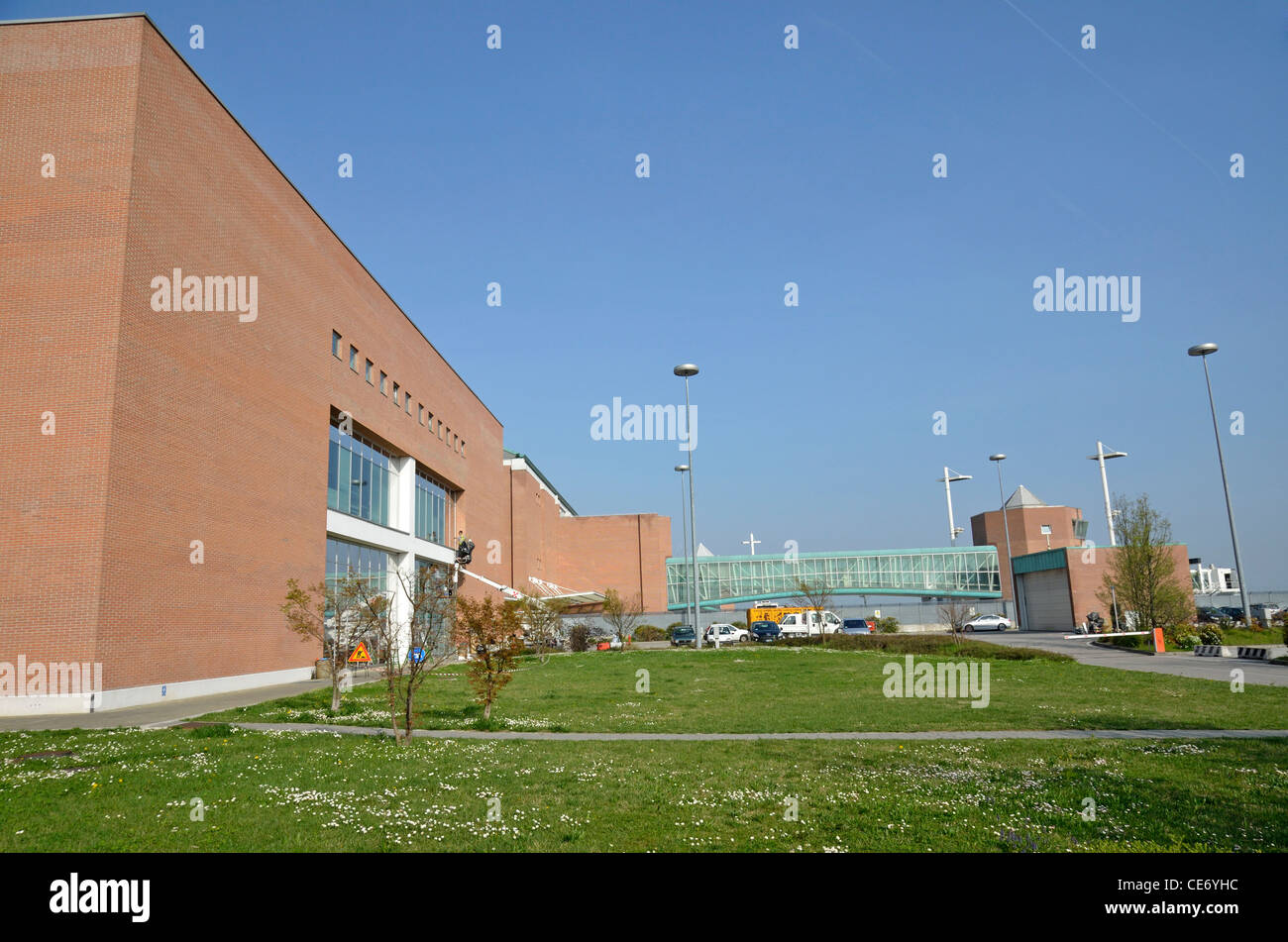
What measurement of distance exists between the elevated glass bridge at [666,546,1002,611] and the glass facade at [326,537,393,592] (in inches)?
1885

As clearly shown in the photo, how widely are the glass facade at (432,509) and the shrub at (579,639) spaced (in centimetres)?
975

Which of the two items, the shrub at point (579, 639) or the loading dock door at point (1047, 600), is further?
the loading dock door at point (1047, 600)

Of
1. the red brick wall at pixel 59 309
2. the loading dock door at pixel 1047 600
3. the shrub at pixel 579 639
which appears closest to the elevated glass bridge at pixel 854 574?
the loading dock door at pixel 1047 600

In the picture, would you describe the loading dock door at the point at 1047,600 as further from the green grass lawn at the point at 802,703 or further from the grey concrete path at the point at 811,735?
the grey concrete path at the point at 811,735

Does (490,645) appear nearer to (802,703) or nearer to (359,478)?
(802,703)

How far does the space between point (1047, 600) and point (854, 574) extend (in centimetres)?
2204

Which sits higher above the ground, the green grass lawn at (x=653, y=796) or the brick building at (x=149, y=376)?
the brick building at (x=149, y=376)

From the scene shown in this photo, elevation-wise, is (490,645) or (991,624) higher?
(490,645)

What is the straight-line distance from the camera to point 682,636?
52469mm

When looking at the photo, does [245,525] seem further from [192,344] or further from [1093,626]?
[1093,626]

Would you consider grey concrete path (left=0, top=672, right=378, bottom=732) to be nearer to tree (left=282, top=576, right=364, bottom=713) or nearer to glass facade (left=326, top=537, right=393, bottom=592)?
tree (left=282, top=576, right=364, bottom=713)

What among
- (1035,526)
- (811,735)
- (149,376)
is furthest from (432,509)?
(1035,526)

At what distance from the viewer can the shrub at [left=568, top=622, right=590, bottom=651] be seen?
5053 cm

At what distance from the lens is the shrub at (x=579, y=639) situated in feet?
166
